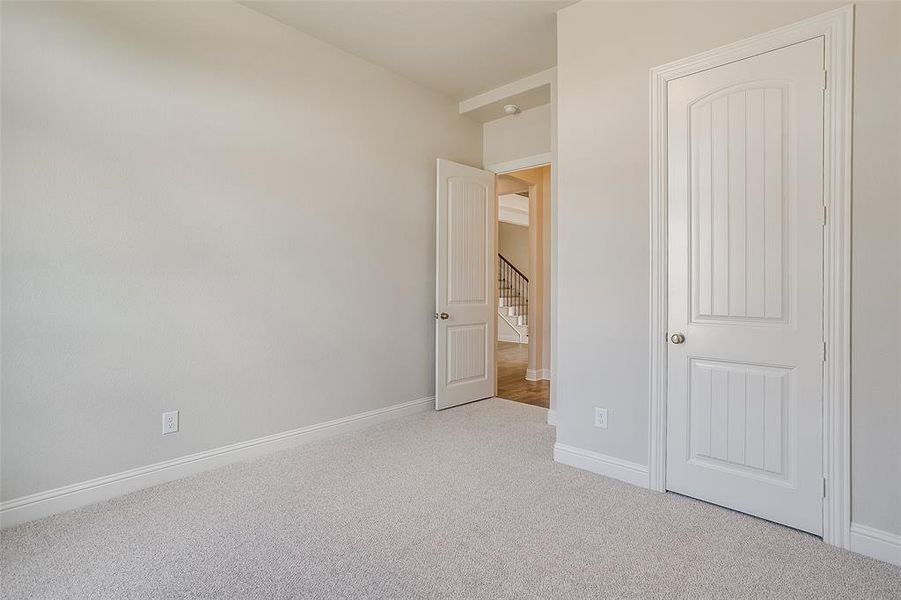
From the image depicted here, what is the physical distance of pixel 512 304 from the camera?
1042 cm

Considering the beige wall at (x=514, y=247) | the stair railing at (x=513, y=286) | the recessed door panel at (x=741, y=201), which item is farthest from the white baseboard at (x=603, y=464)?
the beige wall at (x=514, y=247)

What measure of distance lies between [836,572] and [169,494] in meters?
3.07

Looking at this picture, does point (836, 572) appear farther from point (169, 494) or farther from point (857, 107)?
point (169, 494)

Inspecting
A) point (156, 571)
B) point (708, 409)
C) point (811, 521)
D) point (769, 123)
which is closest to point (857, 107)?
point (769, 123)

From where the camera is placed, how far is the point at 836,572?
5.68 ft

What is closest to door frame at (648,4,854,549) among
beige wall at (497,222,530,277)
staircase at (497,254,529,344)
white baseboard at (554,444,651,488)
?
white baseboard at (554,444,651,488)

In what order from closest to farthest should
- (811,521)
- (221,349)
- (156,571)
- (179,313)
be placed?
(156,571) < (811,521) < (179,313) < (221,349)

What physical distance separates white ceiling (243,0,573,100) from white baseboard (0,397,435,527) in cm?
282

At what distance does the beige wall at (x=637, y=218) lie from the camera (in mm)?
1805

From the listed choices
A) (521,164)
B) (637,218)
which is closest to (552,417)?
(637,218)

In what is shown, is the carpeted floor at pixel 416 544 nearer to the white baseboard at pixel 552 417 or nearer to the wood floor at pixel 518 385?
the white baseboard at pixel 552 417

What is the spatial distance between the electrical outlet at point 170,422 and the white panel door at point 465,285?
6.76ft

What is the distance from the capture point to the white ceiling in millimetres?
2855

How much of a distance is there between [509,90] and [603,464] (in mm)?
3141
